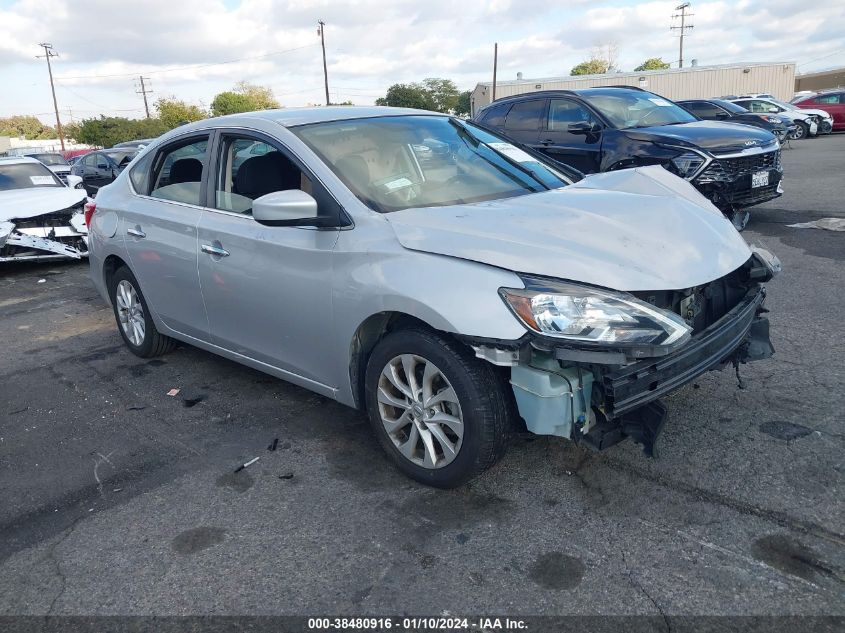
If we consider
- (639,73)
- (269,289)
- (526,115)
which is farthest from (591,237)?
(639,73)

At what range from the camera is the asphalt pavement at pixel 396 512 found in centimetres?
254

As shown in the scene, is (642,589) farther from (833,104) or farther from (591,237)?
(833,104)

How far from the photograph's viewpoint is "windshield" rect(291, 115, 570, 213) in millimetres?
3553

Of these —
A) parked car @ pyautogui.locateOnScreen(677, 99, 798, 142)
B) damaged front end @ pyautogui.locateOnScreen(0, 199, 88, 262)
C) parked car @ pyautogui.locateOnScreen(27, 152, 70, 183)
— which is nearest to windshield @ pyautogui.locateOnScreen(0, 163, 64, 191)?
damaged front end @ pyautogui.locateOnScreen(0, 199, 88, 262)

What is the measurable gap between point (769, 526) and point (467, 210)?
73.5 inches

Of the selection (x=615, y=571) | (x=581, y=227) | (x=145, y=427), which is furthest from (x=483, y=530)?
(x=145, y=427)

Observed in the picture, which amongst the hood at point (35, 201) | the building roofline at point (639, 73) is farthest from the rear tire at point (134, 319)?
the building roofline at point (639, 73)

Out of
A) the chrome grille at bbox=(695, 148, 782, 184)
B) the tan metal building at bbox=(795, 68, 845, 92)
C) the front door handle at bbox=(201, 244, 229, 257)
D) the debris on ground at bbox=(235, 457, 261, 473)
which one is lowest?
the debris on ground at bbox=(235, 457, 261, 473)

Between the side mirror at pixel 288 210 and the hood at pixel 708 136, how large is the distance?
19.5 ft

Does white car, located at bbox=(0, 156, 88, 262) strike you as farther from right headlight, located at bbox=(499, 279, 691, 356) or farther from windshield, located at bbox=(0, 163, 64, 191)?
right headlight, located at bbox=(499, 279, 691, 356)

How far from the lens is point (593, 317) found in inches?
107

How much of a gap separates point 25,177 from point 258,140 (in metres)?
7.89

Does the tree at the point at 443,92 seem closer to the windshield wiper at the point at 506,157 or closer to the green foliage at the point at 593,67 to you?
the green foliage at the point at 593,67

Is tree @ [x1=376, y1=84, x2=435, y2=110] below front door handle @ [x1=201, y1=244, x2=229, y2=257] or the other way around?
the other way around
